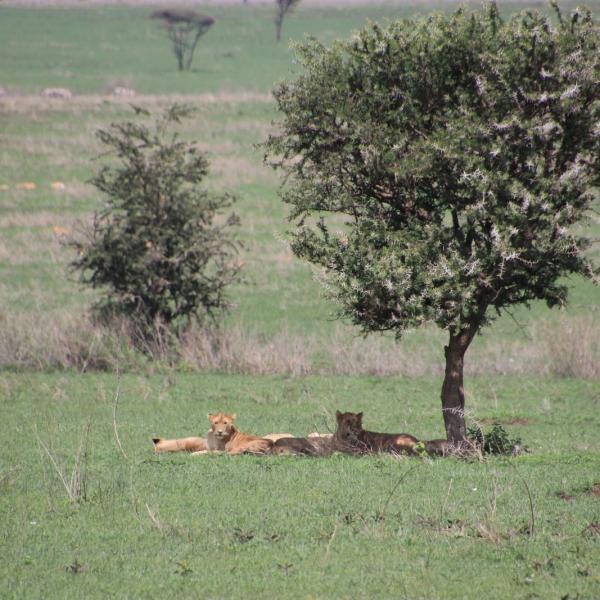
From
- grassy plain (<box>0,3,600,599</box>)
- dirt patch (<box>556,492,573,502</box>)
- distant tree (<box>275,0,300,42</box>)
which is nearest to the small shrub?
grassy plain (<box>0,3,600,599</box>)

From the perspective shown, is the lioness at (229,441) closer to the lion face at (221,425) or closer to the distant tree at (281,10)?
the lion face at (221,425)

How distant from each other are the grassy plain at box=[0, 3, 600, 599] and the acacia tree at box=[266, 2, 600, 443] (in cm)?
119

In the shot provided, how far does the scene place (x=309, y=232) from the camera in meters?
14.1

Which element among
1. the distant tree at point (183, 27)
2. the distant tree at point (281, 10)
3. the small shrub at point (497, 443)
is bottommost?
the small shrub at point (497, 443)

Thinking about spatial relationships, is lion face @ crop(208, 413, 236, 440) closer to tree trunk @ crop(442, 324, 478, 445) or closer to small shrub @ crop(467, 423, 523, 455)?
tree trunk @ crop(442, 324, 478, 445)

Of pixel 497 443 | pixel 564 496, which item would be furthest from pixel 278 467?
pixel 564 496

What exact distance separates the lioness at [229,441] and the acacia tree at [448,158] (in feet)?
6.40

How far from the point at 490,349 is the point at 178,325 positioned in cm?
687

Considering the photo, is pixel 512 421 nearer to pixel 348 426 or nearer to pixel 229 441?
pixel 348 426

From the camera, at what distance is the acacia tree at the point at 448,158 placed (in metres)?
13.1

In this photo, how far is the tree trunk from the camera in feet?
47.5

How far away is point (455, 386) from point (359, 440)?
1.37m

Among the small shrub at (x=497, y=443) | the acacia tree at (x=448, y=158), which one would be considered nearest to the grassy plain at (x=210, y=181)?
the acacia tree at (x=448, y=158)

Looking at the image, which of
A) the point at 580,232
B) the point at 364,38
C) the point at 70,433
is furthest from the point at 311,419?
the point at 580,232
